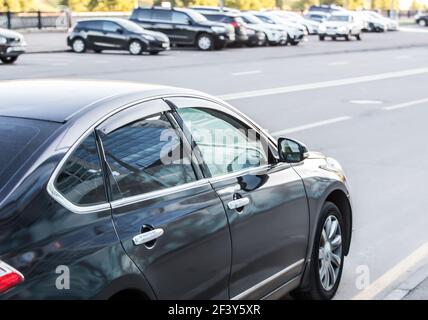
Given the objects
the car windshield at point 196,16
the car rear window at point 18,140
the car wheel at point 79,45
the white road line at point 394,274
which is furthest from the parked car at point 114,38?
the car rear window at point 18,140

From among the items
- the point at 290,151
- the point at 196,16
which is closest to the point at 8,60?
the point at 196,16

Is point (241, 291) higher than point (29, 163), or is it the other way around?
point (29, 163)

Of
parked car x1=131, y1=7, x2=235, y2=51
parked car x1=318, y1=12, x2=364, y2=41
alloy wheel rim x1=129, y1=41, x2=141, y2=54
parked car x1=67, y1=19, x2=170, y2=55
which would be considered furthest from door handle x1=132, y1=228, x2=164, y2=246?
parked car x1=318, y1=12, x2=364, y2=41

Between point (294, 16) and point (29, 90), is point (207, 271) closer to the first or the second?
point (29, 90)

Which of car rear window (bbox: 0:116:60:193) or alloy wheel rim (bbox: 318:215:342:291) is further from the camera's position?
alloy wheel rim (bbox: 318:215:342:291)

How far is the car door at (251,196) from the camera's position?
4.60m

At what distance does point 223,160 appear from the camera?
4.83 meters

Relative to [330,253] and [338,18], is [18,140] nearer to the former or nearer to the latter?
[330,253]

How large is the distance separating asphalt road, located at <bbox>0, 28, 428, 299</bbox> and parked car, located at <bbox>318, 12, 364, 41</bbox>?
1592 centimetres

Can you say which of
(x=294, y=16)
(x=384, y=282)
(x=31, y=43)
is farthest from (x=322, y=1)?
(x=384, y=282)

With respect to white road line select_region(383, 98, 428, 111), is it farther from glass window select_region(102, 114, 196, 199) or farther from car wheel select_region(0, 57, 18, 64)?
car wheel select_region(0, 57, 18, 64)

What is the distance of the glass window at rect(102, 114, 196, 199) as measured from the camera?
4070mm

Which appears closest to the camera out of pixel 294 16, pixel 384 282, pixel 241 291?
pixel 241 291
